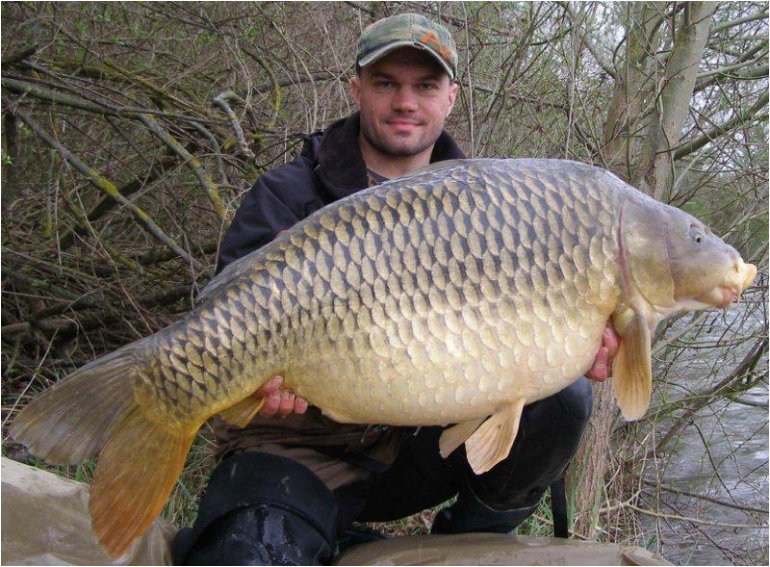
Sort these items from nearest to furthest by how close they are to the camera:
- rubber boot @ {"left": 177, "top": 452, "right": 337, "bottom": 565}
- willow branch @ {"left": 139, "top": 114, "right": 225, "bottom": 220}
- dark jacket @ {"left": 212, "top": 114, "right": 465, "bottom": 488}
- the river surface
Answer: rubber boot @ {"left": 177, "top": 452, "right": 337, "bottom": 565}, dark jacket @ {"left": 212, "top": 114, "right": 465, "bottom": 488}, willow branch @ {"left": 139, "top": 114, "right": 225, "bottom": 220}, the river surface

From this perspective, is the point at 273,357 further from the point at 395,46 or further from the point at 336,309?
the point at 395,46

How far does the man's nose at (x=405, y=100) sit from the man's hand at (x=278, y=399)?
688mm

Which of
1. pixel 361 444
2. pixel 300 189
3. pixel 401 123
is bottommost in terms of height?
pixel 361 444

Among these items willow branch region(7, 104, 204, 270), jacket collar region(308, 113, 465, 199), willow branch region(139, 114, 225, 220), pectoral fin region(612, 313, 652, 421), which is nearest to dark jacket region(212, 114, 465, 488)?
jacket collar region(308, 113, 465, 199)

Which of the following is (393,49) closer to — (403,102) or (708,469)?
(403,102)

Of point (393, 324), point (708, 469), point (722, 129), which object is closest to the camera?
point (393, 324)

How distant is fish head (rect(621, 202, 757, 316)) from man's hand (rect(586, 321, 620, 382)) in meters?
0.07

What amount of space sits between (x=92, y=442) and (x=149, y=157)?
1.79 meters

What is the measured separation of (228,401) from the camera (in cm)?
125

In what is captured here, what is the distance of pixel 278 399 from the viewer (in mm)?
1339

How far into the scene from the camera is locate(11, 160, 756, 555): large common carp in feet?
4.05

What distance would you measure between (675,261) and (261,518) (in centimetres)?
78

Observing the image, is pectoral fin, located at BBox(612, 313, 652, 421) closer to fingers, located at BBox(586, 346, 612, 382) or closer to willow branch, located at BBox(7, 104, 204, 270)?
fingers, located at BBox(586, 346, 612, 382)

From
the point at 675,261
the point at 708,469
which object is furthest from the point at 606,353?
the point at 708,469
